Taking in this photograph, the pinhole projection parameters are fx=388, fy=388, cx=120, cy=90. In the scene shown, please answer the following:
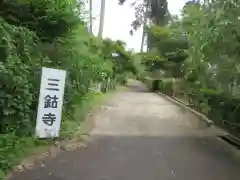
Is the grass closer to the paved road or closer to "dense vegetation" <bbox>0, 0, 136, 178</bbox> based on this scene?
"dense vegetation" <bbox>0, 0, 136, 178</bbox>

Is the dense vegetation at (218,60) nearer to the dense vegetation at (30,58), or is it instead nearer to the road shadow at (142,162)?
the road shadow at (142,162)

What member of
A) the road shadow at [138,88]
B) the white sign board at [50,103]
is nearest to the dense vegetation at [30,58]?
the white sign board at [50,103]

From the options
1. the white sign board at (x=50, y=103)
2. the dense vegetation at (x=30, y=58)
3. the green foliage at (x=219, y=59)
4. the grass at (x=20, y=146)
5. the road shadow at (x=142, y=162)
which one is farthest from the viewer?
the green foliage at (x=219, y=59)

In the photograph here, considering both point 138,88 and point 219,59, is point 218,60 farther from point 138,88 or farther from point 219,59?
point 138,88

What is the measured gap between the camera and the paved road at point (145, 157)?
23.4ft

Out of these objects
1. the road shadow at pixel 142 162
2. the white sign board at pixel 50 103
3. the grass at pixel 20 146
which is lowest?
the road shadow at pixel 142 162

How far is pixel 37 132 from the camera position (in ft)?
29.7

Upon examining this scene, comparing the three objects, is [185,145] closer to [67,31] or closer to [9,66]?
[67,31]

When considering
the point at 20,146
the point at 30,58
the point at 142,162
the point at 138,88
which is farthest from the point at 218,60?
the point at 138,88

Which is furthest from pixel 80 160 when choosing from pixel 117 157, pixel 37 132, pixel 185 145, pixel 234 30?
pixel 234 30

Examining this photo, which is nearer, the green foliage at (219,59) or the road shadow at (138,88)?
the green foliage at (219,59)

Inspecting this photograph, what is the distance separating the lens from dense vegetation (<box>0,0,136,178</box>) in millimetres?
7502

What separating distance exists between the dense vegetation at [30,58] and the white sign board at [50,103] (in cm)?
21

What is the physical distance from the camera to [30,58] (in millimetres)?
9031
